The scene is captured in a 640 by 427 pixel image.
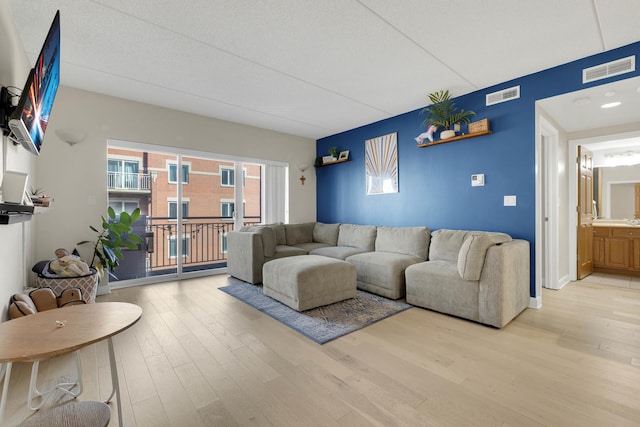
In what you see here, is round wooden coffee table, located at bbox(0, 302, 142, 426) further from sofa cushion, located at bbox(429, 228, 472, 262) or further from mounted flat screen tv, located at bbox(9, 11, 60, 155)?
sofa cushion, located at bbox(429, 228, 472, 262)

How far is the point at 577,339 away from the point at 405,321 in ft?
4.42

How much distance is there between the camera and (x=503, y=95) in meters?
3.30

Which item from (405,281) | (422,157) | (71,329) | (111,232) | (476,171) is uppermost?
(422,157)

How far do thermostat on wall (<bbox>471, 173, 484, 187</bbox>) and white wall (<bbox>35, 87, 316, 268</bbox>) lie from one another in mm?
3890

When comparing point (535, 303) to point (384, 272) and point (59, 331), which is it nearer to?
point (384, 272)

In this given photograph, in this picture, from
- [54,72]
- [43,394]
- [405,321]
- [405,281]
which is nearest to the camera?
[43,394]

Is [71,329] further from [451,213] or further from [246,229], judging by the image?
[451,213]

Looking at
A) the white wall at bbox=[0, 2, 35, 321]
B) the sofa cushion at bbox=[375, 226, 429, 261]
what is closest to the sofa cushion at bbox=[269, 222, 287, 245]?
the sofa cushion at bbox=[375, 226, 429, 261]

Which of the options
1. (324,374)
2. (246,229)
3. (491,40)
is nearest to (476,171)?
(491,40)

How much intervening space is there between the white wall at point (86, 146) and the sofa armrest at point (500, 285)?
13.6 feet

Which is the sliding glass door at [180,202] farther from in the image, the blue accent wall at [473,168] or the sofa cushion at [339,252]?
the blue accent wall at [473,168]

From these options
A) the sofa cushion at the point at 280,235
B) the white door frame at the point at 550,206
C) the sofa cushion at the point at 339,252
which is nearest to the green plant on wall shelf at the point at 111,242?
the sofa cushion at the point at 280,235

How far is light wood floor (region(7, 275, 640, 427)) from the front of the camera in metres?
1.51

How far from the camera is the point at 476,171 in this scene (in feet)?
11.8
